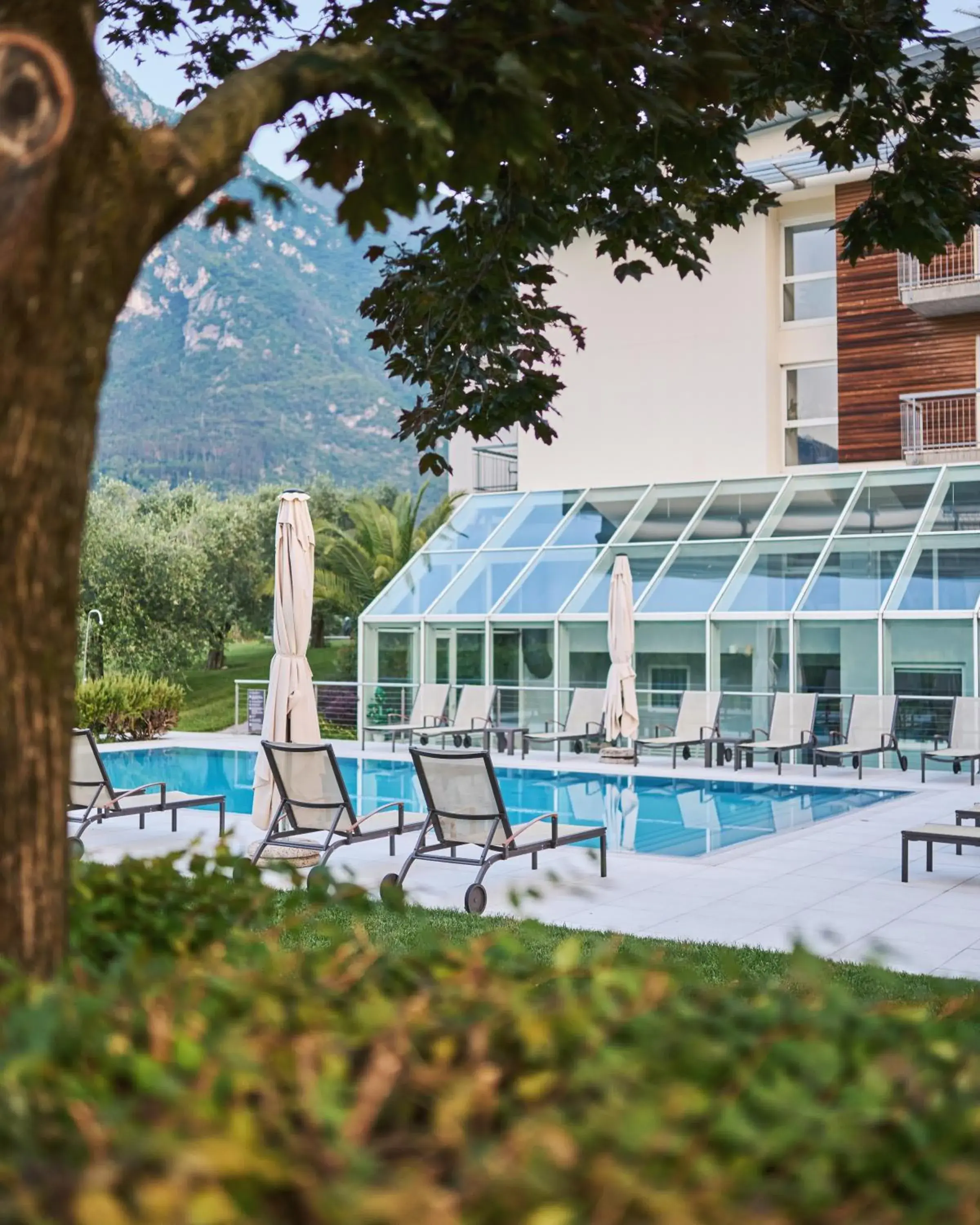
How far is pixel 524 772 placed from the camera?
16406 mm

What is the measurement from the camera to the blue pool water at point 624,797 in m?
11.4

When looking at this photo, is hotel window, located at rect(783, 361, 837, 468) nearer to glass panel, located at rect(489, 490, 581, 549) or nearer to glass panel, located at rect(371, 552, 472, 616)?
glass panel, located at rect(489, 490, 581, 549)

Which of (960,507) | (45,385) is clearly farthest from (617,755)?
(45,385)

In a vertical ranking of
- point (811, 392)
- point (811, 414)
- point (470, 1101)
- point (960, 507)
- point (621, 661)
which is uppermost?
point (811, 392)

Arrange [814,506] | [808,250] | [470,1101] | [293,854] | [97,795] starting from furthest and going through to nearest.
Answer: [808,250], [814,506], [97,795], [293,854], [470,1101]

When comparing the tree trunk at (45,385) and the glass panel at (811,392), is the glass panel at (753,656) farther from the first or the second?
the tree trunk at (45,385)

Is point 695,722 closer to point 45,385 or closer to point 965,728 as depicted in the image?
point 965,728

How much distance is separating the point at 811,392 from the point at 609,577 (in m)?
7.25

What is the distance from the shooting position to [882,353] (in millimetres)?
22203

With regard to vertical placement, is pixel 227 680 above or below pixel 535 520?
below

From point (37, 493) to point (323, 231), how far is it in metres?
119

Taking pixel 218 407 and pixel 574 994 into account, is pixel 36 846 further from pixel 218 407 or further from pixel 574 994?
pixel 218 407

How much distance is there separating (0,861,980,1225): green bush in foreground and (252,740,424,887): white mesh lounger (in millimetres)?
6765

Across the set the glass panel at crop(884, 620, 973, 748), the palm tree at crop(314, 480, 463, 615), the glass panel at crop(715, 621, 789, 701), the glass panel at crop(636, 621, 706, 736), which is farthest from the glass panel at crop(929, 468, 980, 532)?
the palm tree at crop(314, 480, 463, 615)
